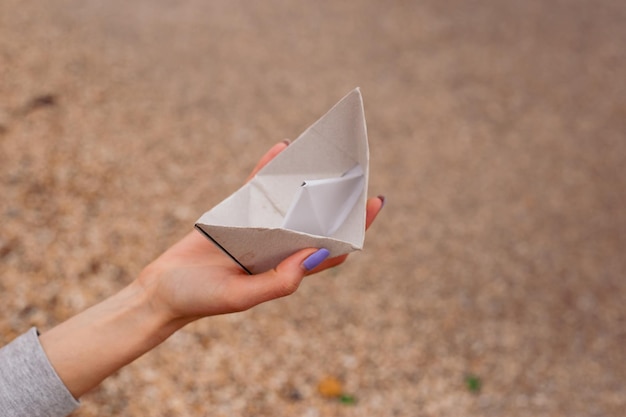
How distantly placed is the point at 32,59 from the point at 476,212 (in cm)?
381

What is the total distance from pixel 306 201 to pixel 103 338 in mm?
738

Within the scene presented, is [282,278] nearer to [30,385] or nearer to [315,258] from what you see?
[315,258]

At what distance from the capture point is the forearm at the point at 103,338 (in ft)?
5.24

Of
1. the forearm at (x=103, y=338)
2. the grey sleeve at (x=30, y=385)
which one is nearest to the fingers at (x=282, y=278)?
the forearm at (x=103, y=338)

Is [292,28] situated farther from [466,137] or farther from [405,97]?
[466,137]

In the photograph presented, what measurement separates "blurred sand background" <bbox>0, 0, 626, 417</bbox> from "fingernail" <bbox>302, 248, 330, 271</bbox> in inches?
65.3

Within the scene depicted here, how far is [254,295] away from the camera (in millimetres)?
1493

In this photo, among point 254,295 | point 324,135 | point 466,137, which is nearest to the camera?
point 254,295

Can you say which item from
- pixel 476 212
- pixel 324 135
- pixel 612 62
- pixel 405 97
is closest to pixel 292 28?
pixel 405 97

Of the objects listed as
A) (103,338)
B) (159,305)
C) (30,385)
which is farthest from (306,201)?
(30,385)

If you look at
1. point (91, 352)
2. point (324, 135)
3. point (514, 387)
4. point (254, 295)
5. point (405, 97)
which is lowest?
point (514, 387)

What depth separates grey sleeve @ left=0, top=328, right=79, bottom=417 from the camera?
4.85ft

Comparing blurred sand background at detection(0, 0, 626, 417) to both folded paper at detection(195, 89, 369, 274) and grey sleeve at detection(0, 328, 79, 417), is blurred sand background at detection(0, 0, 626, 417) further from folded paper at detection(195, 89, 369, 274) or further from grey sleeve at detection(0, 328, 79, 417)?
folded paper at detection(195, 89, 369, 274)

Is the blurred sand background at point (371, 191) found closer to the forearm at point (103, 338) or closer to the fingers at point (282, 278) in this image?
the forearm at point (103, 338)
